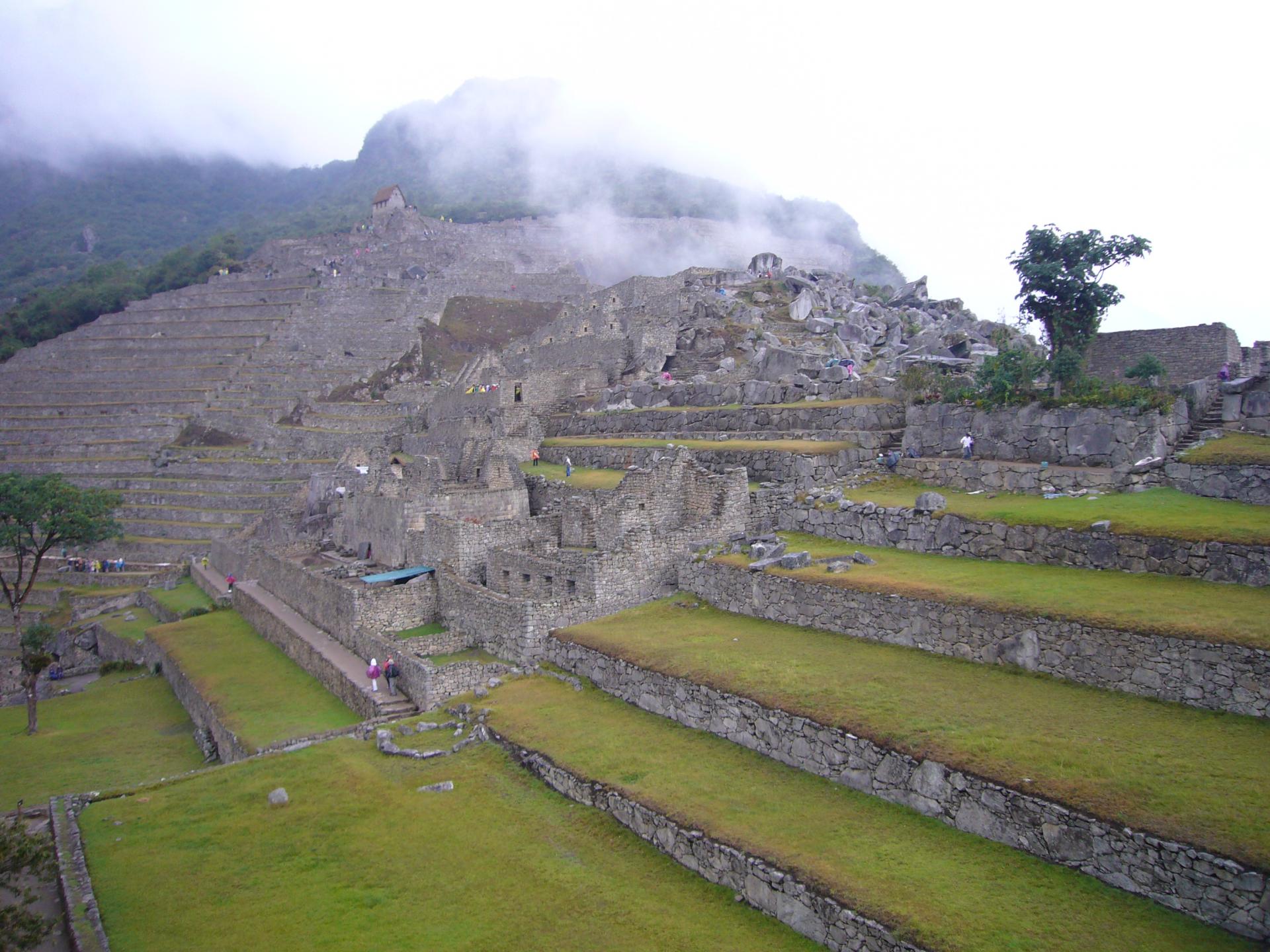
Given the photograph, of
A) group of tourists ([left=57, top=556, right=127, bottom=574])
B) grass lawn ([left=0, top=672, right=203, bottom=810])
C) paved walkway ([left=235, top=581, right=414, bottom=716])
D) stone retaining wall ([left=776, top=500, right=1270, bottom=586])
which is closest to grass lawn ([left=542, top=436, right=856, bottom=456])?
stone retaining wall ([left=776, top=500, right=1270, bottom=586])

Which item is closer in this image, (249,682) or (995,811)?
(995,811)

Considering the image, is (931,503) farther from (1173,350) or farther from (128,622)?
(128,622)

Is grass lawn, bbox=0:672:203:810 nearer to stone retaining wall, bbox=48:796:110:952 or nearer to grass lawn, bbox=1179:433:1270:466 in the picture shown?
stone retaining wall, bbox=48:796:110:952

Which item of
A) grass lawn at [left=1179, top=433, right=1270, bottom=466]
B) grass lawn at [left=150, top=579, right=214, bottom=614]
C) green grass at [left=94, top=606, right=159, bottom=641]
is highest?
grass lawn at [left=1179, top=433, right=1270, bottom=466]

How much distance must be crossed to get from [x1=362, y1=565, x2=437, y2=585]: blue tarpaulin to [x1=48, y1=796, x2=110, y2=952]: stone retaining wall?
27.4 ft

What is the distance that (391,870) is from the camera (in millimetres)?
9609

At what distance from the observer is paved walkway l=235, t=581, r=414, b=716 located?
15.5 meters

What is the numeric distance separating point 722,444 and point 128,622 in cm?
2394

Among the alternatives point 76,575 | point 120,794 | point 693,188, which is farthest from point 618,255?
point 120,794

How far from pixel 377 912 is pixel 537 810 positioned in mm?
2356

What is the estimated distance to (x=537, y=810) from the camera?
10562mm

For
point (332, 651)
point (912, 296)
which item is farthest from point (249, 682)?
point (912, 296)

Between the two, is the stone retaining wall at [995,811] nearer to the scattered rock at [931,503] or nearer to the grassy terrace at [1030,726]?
the grassy terrace at [1030,726]

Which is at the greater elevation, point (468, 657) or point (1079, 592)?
point (1079, 592)
